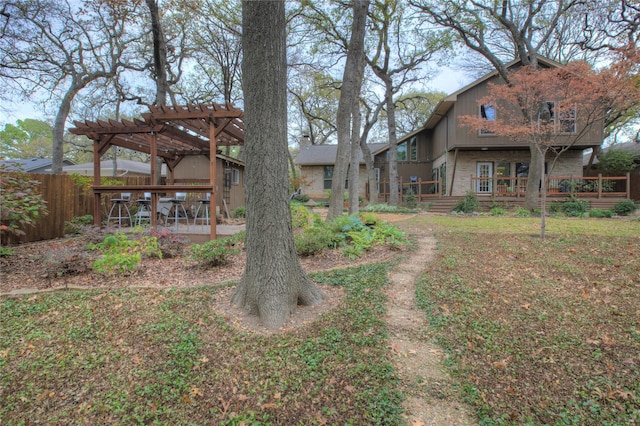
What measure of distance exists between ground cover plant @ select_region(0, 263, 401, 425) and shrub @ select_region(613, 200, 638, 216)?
14882mm

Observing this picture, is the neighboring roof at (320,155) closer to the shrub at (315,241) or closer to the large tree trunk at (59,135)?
the large tree trunk at (59,135)

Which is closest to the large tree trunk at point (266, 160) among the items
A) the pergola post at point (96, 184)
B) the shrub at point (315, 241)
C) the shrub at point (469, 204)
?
the shrub at point (315, 241)

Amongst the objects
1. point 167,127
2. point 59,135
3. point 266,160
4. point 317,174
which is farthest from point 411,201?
point 59,135

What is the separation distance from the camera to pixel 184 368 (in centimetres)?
264

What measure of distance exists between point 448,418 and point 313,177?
72.1 ft

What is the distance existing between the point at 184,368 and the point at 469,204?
14.6 metres

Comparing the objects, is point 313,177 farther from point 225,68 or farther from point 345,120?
point 345,120

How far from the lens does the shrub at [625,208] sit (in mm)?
13025

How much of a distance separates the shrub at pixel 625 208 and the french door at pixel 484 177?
15.9ft

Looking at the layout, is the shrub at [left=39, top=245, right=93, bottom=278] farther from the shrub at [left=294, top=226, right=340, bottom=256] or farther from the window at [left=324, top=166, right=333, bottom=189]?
the window at [left=324, top=166, right=333, bottom=189]

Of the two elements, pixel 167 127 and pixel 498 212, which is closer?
pixel 167 127

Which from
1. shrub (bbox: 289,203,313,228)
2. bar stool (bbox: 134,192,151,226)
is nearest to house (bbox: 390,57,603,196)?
shrub (bbox: 289,203,313,228)

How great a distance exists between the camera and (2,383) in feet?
8.20

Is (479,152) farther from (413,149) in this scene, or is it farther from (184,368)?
(184,368)
